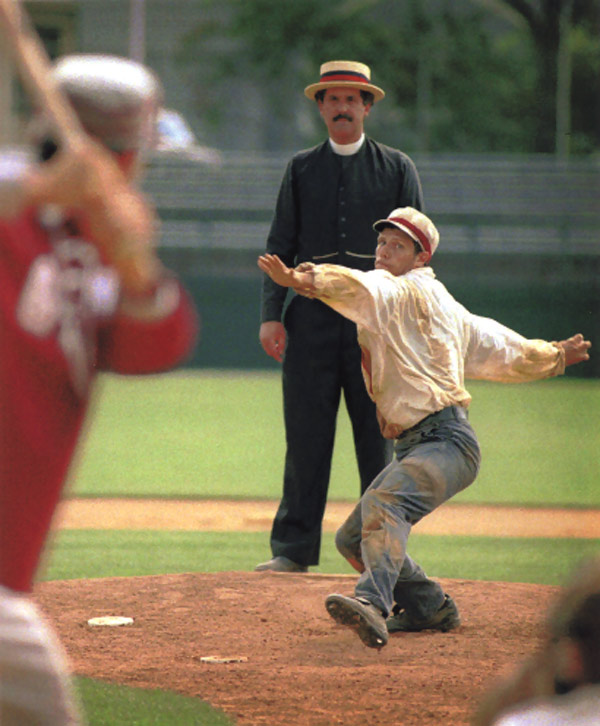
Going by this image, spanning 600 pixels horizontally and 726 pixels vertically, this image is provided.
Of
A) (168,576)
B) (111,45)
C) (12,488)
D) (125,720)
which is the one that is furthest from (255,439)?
(111,45)

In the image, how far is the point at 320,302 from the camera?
623 centimetres

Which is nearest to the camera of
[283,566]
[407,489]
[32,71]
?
[32,71]

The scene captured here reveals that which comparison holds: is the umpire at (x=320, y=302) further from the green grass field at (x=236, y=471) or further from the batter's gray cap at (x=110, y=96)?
the batter's gray cap at (x=110, y=96)

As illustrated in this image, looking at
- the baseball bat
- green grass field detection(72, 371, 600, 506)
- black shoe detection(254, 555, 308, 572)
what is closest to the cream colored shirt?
black shoe detection(254, 555, 308, 572)

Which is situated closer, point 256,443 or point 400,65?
point 256,443

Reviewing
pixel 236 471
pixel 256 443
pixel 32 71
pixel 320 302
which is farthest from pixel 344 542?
pixel 256 443

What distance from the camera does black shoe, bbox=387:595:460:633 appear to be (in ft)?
17.2

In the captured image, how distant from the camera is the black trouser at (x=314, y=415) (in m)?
6.20

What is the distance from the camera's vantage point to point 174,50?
38125mm

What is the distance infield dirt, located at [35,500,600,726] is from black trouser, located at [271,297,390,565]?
0.27 meters

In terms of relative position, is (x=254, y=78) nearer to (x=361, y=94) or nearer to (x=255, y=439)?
(x=255, y=439)

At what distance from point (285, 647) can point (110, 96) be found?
3314 millimetres

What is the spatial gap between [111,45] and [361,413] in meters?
33.0

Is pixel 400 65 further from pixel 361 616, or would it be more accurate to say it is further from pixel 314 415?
pixel 361 616
